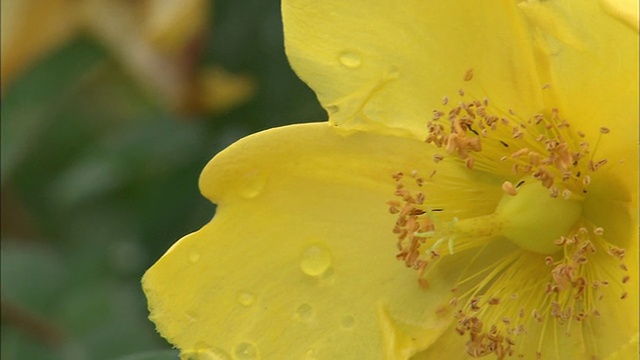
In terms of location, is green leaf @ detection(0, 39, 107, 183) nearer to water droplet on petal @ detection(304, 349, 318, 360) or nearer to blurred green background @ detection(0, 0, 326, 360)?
blurred green background @ detection(0, 0, 326, 360)

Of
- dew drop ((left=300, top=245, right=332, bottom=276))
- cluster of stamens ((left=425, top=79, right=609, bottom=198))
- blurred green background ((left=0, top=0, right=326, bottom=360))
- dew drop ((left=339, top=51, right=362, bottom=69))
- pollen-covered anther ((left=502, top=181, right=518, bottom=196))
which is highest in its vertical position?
dew drop ((left=339, top=51, right=362, bottom=69))

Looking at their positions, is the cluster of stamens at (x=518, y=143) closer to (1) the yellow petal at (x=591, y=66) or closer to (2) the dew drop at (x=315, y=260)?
(1) the yellow petal at (x=591, y=66)

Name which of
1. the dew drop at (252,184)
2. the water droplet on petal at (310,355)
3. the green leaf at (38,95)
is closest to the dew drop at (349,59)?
the dew drop at (252,184)

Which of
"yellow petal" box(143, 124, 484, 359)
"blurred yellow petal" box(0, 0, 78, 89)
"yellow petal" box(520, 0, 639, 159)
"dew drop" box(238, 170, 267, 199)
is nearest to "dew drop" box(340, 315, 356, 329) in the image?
"yellow petal" box(143, 124, 484, 359)

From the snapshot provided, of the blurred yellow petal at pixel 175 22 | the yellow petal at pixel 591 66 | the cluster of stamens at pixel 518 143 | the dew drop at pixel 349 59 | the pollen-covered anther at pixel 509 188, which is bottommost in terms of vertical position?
the blurred yellow petal at pixel 175 22

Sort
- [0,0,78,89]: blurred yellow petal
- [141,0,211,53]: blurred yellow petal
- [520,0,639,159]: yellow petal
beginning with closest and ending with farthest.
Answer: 1. [520,0,639,159]: yellow petal
2. [141,0,211,53]: blurred yellow petal
3. [0,0,78,89]: blurred yellow petal

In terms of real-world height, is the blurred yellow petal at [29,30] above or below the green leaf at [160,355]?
above

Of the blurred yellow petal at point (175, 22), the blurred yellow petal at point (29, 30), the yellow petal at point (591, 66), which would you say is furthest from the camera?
the blurred yellow petal at point (29, 30)
